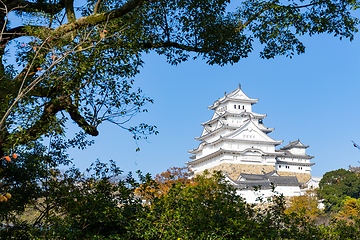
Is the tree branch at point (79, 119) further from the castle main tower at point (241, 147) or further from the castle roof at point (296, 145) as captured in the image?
the castle roof at point (296, 145)

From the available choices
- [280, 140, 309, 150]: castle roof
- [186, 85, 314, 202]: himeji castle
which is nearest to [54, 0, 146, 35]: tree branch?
[186, 85, 314, 202]: himeji castle

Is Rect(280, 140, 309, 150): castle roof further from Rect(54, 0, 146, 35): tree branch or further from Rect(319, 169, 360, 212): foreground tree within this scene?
Rect(54, 0, 146, 35): tree branch

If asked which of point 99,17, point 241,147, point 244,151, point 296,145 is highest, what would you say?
point 296,145

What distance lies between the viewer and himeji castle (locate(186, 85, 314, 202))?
107 feet

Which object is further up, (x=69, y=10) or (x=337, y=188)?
(x=337, y=188)

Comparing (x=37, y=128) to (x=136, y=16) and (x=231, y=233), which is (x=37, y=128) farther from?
(x=231, y=233)

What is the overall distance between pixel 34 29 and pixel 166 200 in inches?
136

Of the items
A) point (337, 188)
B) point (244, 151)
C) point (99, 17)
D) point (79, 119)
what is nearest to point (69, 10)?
point (99, 17)

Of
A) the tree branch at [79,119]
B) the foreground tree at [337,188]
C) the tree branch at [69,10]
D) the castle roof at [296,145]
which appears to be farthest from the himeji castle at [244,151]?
the tree branch at [69,10]

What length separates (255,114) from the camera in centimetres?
3856

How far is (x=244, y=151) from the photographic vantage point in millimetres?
34094

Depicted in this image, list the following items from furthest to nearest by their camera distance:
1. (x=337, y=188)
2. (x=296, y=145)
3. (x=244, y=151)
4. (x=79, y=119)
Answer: (x=296, y=145) < (x=244, y=151) < (x=337, y=188) < (x=79, y=119)

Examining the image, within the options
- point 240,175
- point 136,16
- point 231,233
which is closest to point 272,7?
point 136,16

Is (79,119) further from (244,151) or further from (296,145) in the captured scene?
(296,145)
